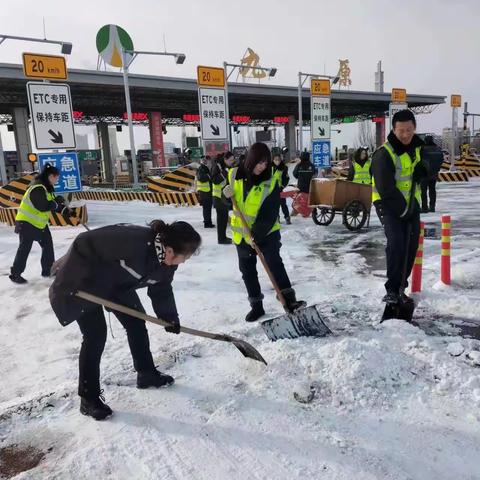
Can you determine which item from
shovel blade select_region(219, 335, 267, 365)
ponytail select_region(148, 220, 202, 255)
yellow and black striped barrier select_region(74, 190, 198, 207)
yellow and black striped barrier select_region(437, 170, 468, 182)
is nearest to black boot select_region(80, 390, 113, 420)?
shovel blade select_region(219, 335, 267, 365)

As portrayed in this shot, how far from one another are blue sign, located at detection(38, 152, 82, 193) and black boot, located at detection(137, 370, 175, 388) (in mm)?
6224

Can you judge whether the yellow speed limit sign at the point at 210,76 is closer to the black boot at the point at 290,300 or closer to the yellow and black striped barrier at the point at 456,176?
the black boot at the point at 290,300

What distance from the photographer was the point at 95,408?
278cm

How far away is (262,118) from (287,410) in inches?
1738

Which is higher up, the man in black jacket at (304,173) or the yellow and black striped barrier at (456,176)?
the man in black jacket at (304,173)

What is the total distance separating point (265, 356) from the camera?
3.40 m

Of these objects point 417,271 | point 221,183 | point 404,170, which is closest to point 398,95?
point 221,183

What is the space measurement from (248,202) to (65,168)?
553 cm

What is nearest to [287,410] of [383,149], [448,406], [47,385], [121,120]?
[448,406]

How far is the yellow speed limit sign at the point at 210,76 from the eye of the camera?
1086 cm

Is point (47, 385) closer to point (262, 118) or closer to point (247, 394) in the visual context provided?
point (247, 394)

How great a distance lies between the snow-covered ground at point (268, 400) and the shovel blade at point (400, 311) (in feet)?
0.43

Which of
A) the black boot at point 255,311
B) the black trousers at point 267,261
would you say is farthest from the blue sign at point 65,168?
the black boot at point 255,311

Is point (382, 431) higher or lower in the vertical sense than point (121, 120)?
lower
